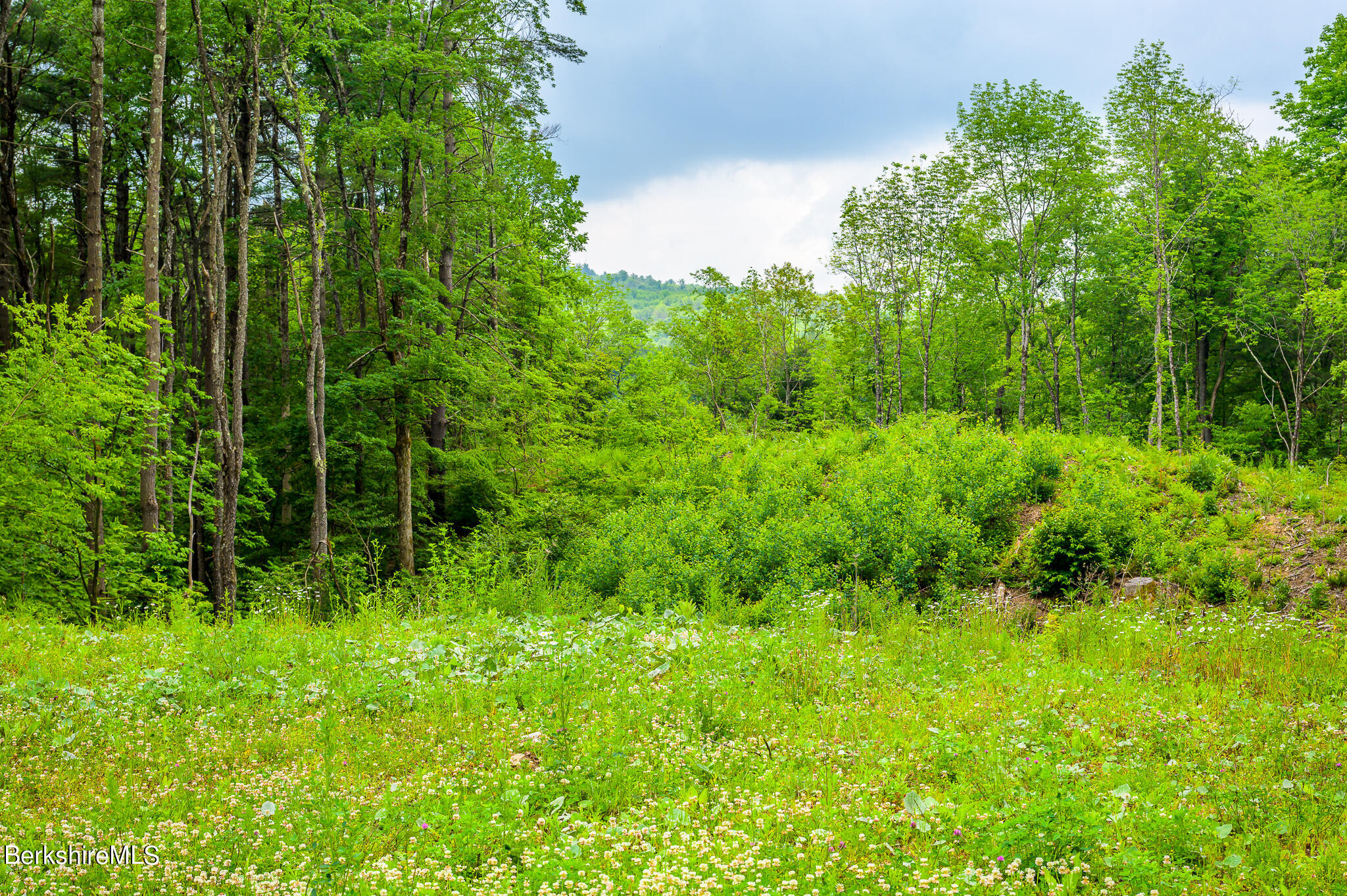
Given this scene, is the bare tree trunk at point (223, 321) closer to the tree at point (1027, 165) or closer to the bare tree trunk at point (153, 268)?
the bare tree trunk at point (153, 268)

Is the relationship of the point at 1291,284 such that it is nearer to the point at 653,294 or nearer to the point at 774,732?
the point at 774,732

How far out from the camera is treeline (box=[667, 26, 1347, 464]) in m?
24.0

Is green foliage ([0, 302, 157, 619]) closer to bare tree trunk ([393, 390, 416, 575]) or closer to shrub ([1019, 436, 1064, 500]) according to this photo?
bare tree trunk ([393, 390, 416, 575])

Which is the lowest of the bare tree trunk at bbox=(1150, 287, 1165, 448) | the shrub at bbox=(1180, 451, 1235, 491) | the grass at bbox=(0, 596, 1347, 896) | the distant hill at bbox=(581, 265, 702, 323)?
the grass at bbox=(0, 596, 1347, 896)

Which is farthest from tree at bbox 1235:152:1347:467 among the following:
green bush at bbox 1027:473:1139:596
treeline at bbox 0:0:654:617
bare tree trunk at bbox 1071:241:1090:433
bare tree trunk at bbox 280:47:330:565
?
bare tree trunk at bbox 280:47:330:565

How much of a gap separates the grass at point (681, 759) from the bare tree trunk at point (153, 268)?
4.84m

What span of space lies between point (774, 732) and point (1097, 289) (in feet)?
117

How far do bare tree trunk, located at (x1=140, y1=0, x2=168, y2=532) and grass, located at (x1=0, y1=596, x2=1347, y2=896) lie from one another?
4.84m

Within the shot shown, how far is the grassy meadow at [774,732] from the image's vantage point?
11.0 ft

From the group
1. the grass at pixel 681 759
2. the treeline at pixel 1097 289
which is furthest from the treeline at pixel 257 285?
the treeline at pixel 1097 289

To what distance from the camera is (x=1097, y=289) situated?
112 ft

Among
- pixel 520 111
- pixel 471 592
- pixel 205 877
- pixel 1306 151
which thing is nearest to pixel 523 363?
pixel 520 111

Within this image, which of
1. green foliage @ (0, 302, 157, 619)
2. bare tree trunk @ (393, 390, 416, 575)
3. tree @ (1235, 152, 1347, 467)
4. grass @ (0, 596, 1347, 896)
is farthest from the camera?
tree @ (1235, 152, 1347, 467)

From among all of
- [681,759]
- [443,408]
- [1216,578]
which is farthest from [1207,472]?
[443,408]
